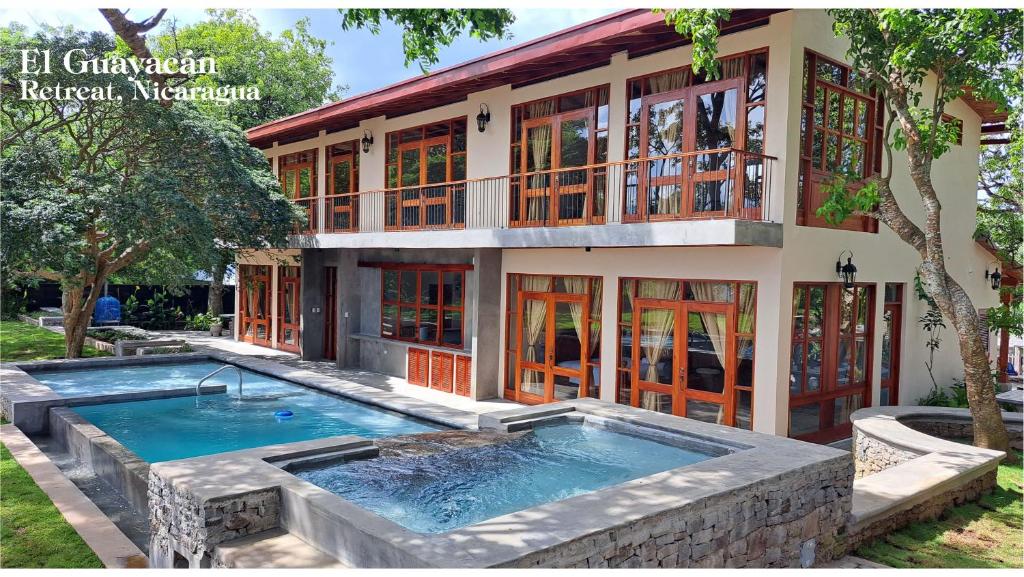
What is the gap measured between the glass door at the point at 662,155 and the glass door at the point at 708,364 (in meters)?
1.53

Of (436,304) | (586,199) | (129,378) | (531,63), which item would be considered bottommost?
(129,378)

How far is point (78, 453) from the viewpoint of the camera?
9.88 m

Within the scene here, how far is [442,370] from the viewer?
48.1 feet

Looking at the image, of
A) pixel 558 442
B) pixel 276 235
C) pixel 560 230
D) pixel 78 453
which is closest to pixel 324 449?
pixel 558 442

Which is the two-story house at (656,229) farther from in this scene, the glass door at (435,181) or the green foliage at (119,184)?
the green foliage at (119,184)

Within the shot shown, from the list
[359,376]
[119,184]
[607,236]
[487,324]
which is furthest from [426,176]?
[119,184]

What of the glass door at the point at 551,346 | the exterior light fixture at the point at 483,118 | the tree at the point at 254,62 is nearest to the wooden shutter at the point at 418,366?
the glass door at the point at 551,346

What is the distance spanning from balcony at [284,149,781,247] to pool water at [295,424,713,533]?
2940mm

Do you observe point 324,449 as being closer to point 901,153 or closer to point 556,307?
point 556,307

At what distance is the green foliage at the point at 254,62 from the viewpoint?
30344 millimetres

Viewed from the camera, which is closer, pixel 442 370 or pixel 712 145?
pixel 712 145

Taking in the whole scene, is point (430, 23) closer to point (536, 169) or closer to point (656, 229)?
point (656, 229)

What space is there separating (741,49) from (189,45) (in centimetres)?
2932

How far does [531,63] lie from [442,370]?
6.23m
